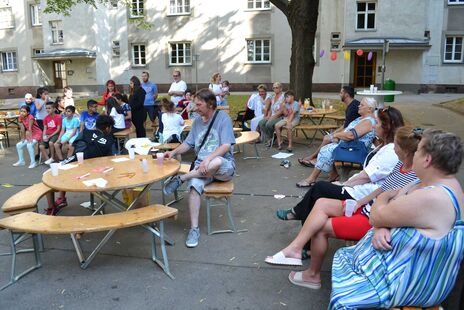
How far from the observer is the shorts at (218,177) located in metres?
4.54

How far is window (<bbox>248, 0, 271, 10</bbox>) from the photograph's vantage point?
24031 millimetres

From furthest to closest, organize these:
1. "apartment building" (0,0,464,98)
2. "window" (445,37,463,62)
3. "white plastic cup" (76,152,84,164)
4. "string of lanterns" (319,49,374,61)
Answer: "window" (445,37,463,62), "apartment building" (0,0,464,98), "string of lanterns" (319,49,374,61), "white plastic cup" (76,152,84,164)

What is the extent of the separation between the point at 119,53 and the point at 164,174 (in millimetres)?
24115

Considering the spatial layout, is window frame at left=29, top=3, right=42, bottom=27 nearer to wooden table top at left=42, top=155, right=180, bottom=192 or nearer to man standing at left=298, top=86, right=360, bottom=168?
man standing at left=298, top=86, right=360, bottom=168

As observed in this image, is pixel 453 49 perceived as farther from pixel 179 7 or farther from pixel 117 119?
pixel 117 119

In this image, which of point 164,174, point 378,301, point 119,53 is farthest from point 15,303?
point 119,53

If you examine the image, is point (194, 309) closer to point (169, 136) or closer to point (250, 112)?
point (169, 136)

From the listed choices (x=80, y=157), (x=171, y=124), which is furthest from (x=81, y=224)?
(x=171, y=124)

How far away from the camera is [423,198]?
231 cm

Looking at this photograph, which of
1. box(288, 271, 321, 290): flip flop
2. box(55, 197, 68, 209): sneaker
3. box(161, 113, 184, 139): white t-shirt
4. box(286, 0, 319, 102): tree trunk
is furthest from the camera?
box(286, 0, 319, 102): tree trunk

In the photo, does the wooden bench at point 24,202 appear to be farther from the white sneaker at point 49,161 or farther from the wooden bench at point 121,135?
the wooden bench at point 121,135

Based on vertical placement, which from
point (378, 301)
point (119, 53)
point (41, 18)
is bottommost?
point (378, 301)

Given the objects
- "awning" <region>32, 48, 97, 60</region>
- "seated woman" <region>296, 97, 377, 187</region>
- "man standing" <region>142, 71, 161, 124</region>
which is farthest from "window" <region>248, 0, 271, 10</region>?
"seated woman" <region>296, 97, 377, 187</region>

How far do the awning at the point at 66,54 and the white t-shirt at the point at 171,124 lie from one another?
19.9 m
